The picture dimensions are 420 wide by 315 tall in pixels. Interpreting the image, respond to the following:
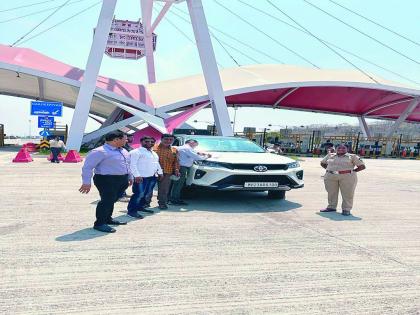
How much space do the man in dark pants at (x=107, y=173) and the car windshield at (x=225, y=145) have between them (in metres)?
3.15

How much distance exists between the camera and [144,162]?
603 centimetres

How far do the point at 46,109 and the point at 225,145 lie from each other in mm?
17148

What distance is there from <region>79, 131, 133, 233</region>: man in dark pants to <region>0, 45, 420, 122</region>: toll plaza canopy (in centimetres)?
2254

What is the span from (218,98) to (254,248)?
2112 cm

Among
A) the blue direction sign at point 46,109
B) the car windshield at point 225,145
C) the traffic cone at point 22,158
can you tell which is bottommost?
the traffic cone at point 22,158

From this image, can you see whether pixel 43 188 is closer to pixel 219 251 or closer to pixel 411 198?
pixel 219 251

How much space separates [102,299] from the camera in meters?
2.96

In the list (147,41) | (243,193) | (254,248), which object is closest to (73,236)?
(254,248)

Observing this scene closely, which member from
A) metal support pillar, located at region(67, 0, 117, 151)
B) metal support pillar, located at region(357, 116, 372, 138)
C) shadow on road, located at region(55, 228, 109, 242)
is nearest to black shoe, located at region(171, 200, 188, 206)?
shadow on road, located at region(55, 228, 109, 242)

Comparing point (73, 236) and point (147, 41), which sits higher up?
point (147, 41)

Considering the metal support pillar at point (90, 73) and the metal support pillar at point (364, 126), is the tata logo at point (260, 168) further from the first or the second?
the metal support pillar at point (364, 126)

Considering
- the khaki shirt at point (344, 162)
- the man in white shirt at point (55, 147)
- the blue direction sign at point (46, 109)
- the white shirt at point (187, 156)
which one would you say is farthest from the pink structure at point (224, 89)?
the khaki shirt at point (344, 162)

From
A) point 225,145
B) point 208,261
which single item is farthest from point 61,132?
→ point 208,261

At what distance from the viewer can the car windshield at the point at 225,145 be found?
8.27 m
